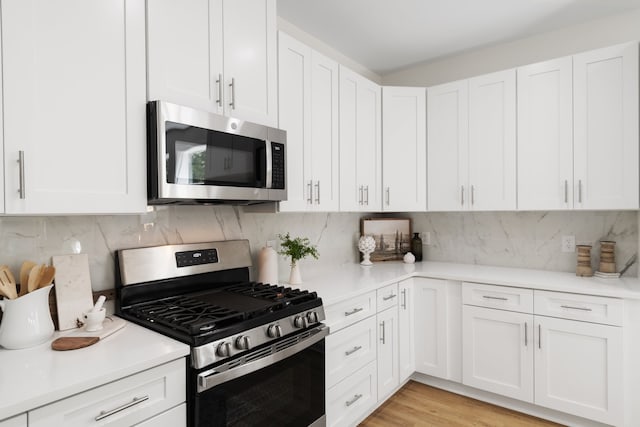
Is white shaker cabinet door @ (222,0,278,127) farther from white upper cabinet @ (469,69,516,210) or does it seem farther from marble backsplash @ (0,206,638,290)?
white upper cabinet @ (469,69,516,210)

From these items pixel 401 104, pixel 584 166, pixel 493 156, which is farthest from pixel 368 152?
Result: pixel 584 166

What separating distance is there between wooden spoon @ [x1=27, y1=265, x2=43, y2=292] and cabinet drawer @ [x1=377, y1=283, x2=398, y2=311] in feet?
5.98

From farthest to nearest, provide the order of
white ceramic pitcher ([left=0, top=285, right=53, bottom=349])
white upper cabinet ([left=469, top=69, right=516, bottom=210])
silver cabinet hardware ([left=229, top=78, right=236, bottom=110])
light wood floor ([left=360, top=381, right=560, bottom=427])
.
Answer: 1. white upper cabinet ([left=469, top=69, right=516, bottom=210])
2. light wood floor ([left=360, top=381, right=560, bottom=427])
3. silver cabinet hardware ([left=229, top=78, right=236, bottom=110])
4. white ceramic pitcher ([left=0, top=285, right=53, bottom=349])

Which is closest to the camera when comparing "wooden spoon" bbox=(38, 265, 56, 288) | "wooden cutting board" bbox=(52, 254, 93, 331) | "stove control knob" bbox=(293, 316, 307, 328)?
"wooden spoon" bbox=(38, 265, 56, 288)

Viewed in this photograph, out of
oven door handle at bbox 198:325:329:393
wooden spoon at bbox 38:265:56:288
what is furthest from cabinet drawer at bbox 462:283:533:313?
wooden spoon at bbox 38:265:56:288

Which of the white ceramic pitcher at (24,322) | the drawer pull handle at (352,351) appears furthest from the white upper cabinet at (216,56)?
the drawer pull handle at (352,351)

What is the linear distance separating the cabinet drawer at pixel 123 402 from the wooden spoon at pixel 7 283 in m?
0.52

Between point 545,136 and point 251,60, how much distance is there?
6.74 feet

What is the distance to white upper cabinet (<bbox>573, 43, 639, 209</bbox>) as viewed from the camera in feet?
7.54

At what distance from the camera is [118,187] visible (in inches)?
55.7

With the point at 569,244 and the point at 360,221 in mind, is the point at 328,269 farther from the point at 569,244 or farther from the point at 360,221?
the point at 569,244

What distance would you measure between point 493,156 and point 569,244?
0.87 metres

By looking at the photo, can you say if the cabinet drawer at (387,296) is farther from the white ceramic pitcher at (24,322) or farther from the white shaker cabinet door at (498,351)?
the white ceramic pitcher at (24,322)

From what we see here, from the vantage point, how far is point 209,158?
166 centimetres
